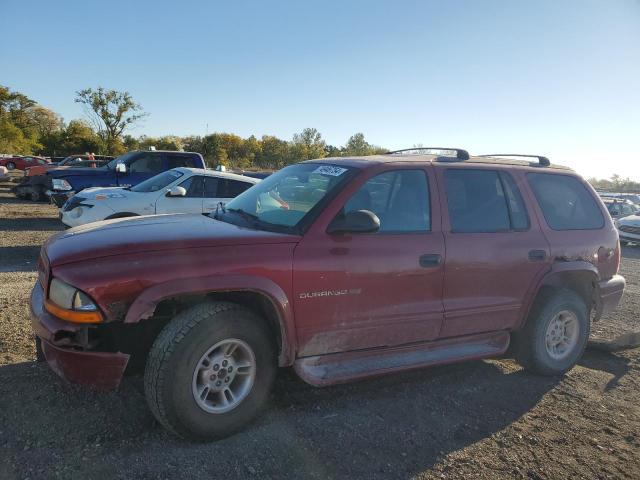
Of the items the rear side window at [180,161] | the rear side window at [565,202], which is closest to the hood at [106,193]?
the rear side window at [180,161]

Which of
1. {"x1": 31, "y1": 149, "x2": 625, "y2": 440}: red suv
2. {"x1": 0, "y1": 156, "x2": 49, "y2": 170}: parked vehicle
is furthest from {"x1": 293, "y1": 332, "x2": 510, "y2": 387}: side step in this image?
{"x1": 0, "y1": 156, "x2": 49, "y2": 170}: parked vehicle

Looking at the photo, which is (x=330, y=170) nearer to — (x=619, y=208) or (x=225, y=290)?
(x=225, y=290)

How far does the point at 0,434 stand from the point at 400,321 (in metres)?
2.70

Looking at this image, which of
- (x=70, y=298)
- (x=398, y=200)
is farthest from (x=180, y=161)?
(x=70, y=298)

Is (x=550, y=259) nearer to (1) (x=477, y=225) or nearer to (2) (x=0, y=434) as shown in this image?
(1) (x=477, y=225)

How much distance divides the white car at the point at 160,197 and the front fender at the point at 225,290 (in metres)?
5.98

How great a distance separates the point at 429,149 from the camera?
4.53m

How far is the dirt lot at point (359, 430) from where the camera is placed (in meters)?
2.79

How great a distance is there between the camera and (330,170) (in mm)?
3850

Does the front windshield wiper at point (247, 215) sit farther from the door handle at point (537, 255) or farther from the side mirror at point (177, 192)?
the side mirror at point (177, 192)

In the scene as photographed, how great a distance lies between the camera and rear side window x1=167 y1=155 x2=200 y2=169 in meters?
13.4

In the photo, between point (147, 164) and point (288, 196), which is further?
point (147, 164)

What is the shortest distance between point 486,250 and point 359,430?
176cm

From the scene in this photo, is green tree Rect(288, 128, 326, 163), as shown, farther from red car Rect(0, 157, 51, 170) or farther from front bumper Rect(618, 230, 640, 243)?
Result: front bumper Rect(618, 230, 640, 243)
